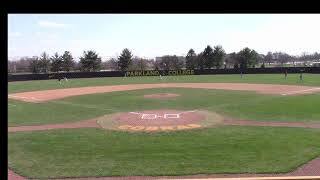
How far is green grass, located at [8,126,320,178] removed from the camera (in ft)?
30.1

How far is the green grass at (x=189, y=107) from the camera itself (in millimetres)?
17203

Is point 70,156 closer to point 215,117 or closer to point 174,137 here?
point 174,137

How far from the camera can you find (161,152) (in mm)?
10680

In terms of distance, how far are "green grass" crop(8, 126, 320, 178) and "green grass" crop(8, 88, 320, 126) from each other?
3215 mm

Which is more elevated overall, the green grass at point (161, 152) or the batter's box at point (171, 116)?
the batter's box at point (171, 116)

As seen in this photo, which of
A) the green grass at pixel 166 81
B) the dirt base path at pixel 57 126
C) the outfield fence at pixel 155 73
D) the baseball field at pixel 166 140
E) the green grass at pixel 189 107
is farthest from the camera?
the outfield fence at pixel 155 73

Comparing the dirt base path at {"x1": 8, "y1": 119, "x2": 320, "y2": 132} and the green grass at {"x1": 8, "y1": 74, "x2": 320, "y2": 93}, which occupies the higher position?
the green grass at {"x1": 8, "y1": 74, "x2": 320, "y2": 93}

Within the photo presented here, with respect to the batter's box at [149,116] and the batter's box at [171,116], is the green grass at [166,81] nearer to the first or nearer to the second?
the batter's box at [171,116]

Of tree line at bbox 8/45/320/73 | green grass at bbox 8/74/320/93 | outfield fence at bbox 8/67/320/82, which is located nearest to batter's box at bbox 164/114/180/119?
green grass at bbox 8/74/320/93

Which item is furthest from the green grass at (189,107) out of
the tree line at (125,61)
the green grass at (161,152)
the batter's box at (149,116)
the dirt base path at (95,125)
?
the tree line at (125,61)

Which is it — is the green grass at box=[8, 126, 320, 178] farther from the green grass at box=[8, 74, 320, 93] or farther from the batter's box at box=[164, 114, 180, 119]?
the green grass at box=[8, 74, 320, 93]

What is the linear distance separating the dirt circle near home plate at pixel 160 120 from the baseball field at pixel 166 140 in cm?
4

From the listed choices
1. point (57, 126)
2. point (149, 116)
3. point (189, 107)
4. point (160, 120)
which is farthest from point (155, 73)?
point (57, 126)

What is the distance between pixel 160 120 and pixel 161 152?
532cm
